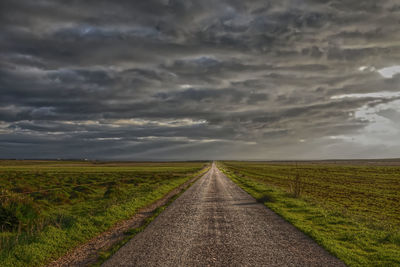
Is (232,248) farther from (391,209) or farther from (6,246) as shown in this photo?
(391,209)

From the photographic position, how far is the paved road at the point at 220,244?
8.90 metres

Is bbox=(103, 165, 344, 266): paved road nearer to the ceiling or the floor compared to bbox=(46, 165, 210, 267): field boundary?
nearer to the ceiling

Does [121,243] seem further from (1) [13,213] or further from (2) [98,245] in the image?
(1) [13,213]

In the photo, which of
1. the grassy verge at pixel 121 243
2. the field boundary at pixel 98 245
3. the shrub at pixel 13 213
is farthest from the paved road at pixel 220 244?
the shrub at pixel 13 213

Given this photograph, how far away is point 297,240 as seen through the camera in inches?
452

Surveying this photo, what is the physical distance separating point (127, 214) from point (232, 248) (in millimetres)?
9202

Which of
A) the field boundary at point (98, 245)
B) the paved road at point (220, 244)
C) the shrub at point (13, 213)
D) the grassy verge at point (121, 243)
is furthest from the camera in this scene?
the shrub at point (13, 213)

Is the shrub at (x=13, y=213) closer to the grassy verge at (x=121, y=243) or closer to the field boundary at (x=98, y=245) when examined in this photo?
the field boundary at (x=98, y=245)

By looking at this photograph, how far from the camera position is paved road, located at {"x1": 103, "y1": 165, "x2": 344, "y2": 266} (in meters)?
8.90

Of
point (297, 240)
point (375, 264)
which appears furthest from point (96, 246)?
point (375, 264)

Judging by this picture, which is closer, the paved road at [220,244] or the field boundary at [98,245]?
the paved road at [220,244]

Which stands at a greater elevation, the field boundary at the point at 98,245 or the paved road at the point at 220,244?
the paved road at the point at 220,244

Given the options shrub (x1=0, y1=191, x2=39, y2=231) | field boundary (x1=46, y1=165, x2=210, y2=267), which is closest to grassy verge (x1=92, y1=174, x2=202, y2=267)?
field boundary (x1=46, y1=165, x2=210, y2=267)

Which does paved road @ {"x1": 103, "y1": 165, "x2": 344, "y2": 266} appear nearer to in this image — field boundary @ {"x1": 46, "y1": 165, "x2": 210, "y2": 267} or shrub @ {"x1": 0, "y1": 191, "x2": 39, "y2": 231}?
field boundary @ {"x1": 46, "y1": 165, "x2": 210, "y2": 267}
